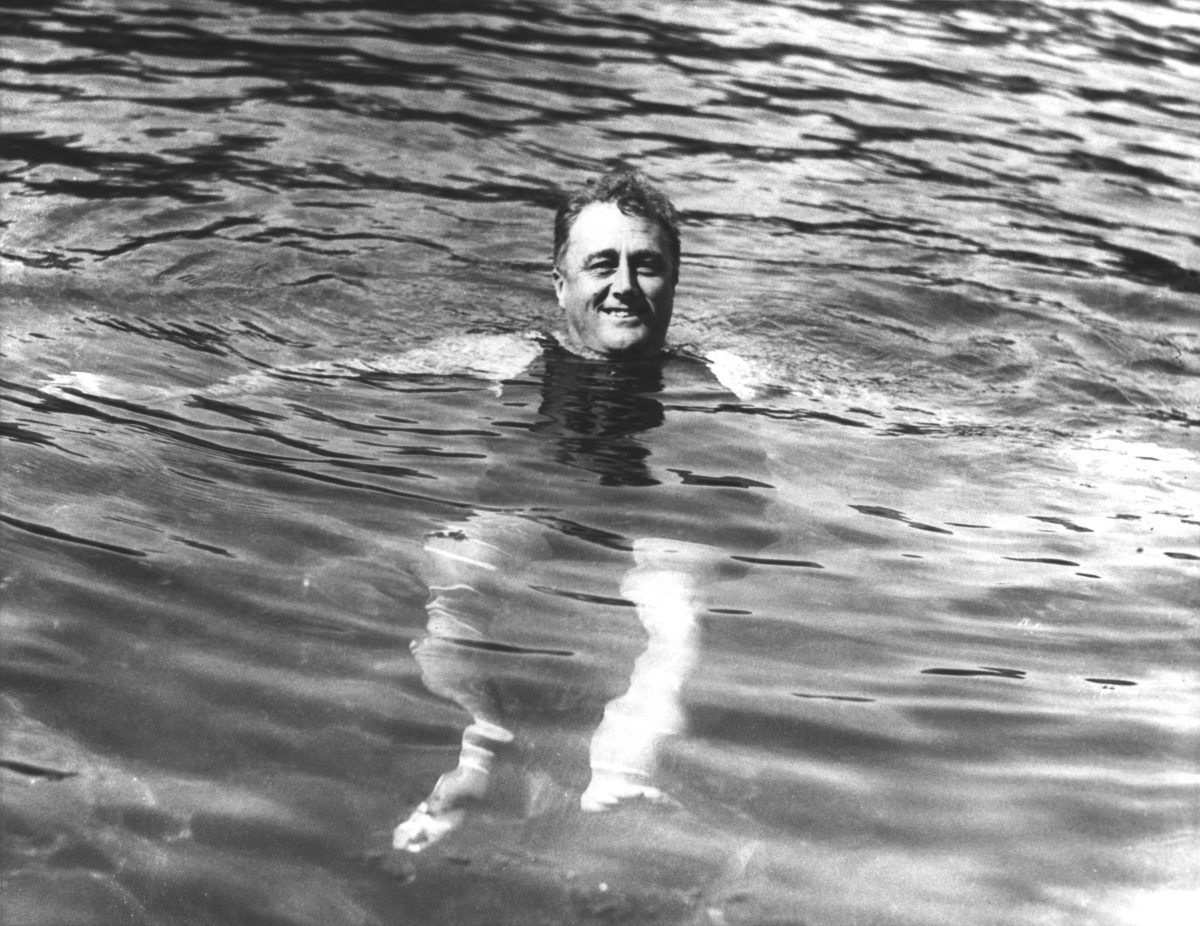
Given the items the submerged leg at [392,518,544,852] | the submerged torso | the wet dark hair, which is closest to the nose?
the wet dark hair

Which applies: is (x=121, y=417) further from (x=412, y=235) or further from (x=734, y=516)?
(x=412, y=235)

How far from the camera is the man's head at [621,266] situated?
676cm

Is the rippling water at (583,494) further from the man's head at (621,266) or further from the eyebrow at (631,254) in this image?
the eyebrow at (631,254)

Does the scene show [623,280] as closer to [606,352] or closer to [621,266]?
[621,266]

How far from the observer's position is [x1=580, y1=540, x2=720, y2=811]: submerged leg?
153 inches

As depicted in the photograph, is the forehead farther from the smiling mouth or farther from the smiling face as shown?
the smiling mouth

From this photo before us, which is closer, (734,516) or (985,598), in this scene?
(985,598)

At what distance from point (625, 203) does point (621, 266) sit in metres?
0.30

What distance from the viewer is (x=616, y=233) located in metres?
6.75

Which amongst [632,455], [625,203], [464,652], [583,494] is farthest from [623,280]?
[464,652]

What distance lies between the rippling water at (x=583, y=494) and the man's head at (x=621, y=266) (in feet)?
1.38

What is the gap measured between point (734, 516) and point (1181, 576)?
5.01 feet

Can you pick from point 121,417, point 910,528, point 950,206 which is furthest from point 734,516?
point 950,206

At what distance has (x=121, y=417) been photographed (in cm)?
590
